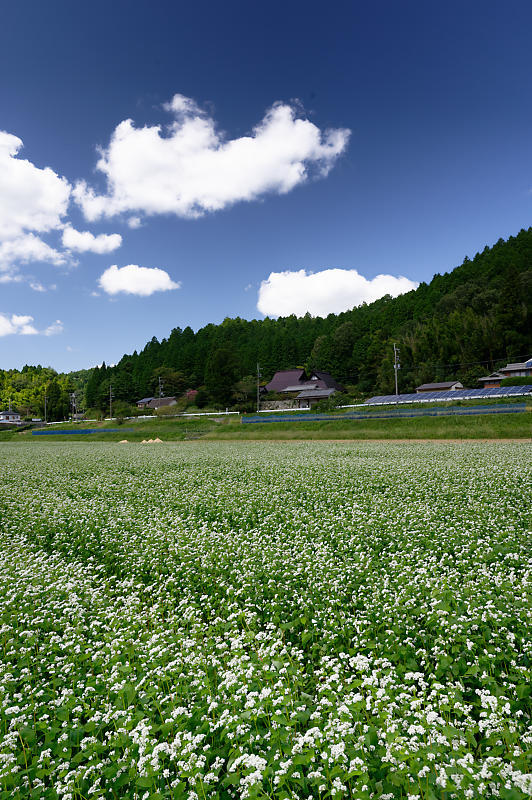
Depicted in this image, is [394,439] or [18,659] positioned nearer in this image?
[18,659]

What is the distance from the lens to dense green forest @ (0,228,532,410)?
243ft

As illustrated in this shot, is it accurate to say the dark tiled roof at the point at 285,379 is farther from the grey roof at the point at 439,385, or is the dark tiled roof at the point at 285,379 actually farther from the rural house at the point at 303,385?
the grey roof at the point at 439,385

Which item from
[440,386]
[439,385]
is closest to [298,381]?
[439,385]

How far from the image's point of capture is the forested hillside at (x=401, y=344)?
243 feet

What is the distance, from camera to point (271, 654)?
4.89 metres

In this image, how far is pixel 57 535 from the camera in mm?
10055

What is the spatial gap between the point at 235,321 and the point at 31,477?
142 m

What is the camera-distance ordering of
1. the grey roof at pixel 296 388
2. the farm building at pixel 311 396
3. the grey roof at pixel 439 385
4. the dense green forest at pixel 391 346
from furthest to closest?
the grey roof at pixel 296 388
the farm building at pixel 311 396
the dense green forest at pixel 391 346
the grey roof at pixel 439 385

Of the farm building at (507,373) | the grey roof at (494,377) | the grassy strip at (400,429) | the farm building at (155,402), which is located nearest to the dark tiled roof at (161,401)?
the farm building at (155,402)

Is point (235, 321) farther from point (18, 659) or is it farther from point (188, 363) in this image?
point (18, 659)

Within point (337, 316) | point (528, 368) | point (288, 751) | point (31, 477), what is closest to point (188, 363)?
point (337, 316)

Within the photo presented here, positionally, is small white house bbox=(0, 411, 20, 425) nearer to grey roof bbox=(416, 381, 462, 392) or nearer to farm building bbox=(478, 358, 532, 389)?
grey roof bbox=(416, 381, 462, 392)

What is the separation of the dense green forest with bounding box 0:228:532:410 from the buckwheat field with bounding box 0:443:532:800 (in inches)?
2690

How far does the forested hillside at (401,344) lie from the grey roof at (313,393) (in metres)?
7.17
